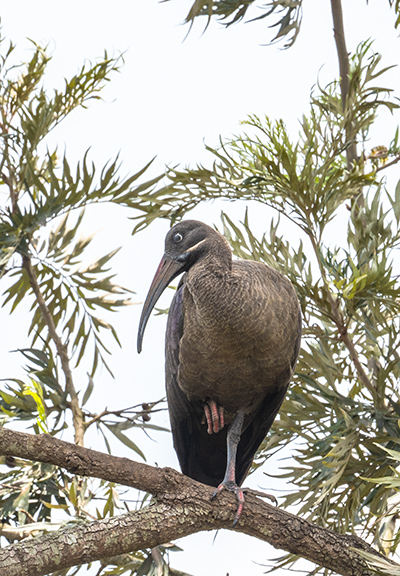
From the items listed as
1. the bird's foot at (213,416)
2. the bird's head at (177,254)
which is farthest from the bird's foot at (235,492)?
the bird's head at (177,254)

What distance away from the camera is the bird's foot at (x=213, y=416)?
223 cm

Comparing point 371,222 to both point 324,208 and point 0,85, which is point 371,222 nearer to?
point 324,208

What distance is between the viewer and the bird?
2076 millimetres

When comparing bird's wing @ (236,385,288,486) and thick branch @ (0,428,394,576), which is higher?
bird's wing @ (236,385,288,486)

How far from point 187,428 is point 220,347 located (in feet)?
1.47

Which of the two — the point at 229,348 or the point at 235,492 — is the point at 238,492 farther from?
the point at 229,348

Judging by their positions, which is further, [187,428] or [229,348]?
[187,428]

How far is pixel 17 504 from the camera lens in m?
2.68

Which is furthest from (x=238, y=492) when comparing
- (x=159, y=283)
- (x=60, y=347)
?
(x=60, y=347)

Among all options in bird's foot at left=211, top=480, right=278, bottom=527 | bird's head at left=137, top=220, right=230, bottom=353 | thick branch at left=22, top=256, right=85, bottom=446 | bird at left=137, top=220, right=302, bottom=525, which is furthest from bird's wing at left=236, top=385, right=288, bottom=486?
thick branch at left=22, top=256, right=85, bottom=446

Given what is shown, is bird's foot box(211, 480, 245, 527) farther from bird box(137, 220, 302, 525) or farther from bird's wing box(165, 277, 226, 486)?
bird's wing box(165, 277, 226, 486)

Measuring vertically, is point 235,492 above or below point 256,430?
below

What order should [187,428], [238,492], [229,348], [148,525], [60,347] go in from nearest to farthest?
1. [148,525]
2. [238,492]
3. [229,348]
4. [187,428]
5. [60,347]

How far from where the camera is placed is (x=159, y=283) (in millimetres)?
2268
